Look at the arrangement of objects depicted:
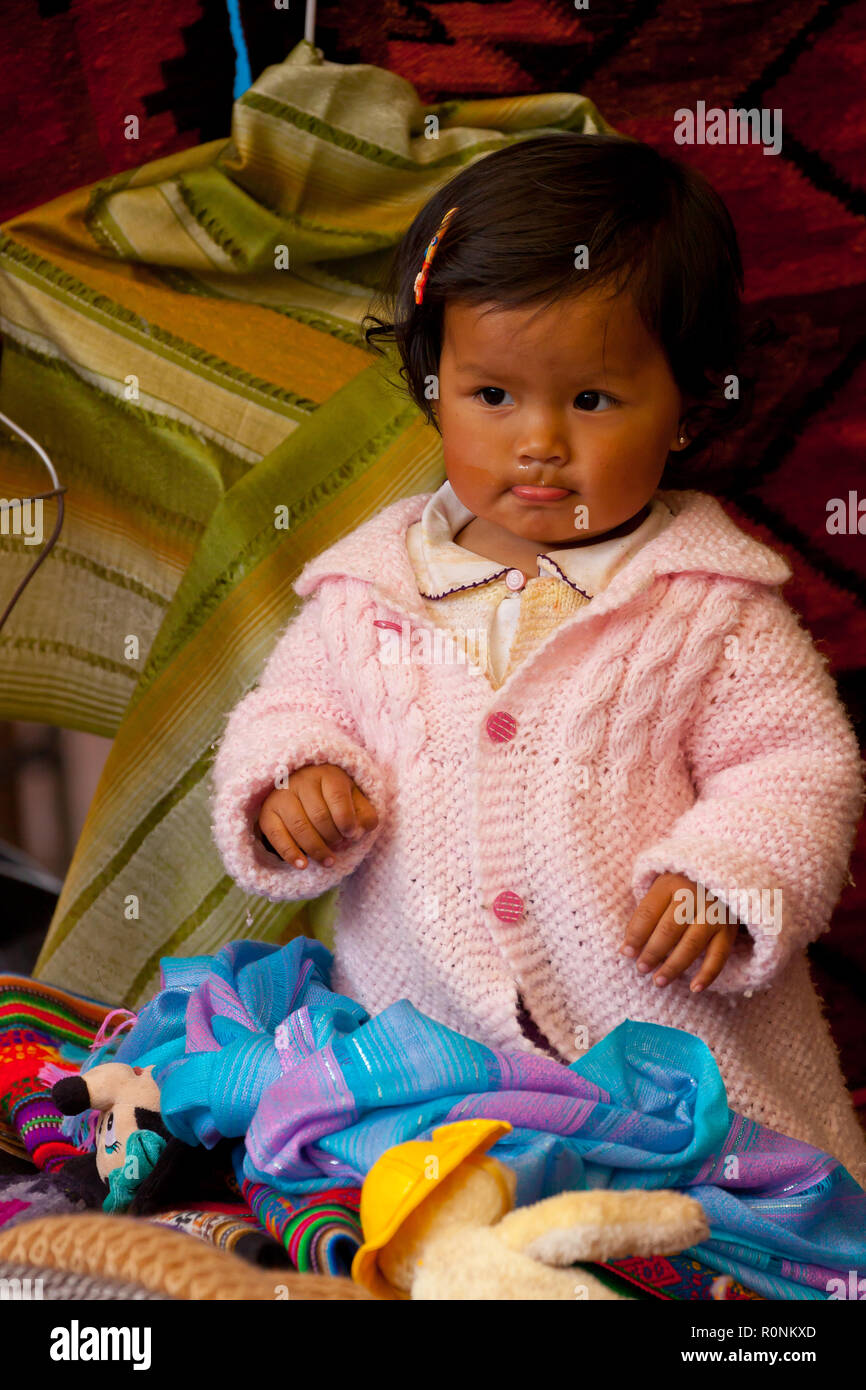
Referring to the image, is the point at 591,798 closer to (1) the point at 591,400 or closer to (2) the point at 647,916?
(2) the point at 647,916

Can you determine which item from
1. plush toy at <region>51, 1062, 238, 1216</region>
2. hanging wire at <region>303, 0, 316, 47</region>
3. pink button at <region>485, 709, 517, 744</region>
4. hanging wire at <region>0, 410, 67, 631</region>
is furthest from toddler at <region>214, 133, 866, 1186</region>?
hanging wire at <region>303, 0, 316, 47</region>

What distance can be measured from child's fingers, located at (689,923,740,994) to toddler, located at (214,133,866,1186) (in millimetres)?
27

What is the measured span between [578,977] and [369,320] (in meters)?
0.69

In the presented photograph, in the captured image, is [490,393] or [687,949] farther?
[490,393]

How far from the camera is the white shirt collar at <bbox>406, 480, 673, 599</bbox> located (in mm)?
1064

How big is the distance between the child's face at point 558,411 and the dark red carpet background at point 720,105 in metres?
0.38

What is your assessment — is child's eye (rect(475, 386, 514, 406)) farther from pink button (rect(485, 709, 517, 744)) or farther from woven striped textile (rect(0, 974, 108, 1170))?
woven striped textile (rect(0, 974, 108, 1170))

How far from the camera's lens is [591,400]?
1012mm

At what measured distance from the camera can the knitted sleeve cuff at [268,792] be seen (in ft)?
3.26

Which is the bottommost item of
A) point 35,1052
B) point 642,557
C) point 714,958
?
point 35,1052

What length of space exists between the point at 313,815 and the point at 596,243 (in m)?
0.47

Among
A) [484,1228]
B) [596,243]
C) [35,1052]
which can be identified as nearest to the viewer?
[484,1228]

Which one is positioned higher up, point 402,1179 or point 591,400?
point 591,400

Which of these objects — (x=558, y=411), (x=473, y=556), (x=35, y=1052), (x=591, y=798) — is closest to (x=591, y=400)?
(x=558, y=411)
